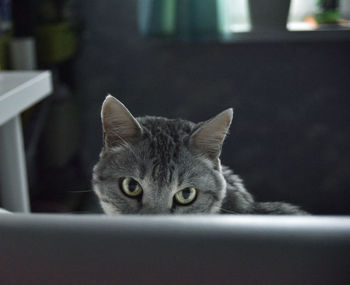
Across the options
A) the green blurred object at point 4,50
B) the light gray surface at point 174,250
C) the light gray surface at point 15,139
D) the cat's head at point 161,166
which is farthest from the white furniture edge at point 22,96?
the green blurred object at point 4,50

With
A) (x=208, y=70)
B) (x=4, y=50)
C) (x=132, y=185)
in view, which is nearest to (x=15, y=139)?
(x=132, y=185)

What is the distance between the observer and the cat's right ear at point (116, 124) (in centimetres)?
43

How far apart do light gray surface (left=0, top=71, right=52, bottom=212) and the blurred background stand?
0.74 meters

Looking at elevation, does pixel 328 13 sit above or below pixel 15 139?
above

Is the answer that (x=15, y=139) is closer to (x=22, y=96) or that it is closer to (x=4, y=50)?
(x=22, y=96)

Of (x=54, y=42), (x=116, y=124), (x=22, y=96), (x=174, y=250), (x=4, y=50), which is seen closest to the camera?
(x=174, y=250)

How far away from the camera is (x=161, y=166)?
49 cm

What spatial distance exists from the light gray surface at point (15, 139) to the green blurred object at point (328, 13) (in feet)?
3.49

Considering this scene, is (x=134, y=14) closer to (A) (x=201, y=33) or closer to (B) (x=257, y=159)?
(A) (x=201, y=33)

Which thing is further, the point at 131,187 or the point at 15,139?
the point at 15,139

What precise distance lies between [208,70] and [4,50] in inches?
25.5

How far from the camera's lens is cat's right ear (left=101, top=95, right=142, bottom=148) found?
1.42ft

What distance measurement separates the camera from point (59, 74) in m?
1.53

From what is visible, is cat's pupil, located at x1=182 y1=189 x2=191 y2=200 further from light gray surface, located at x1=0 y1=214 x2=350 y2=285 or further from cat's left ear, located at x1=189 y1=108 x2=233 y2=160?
light gray surface, located at x1=0 y1=214 x2=350 y2=285
